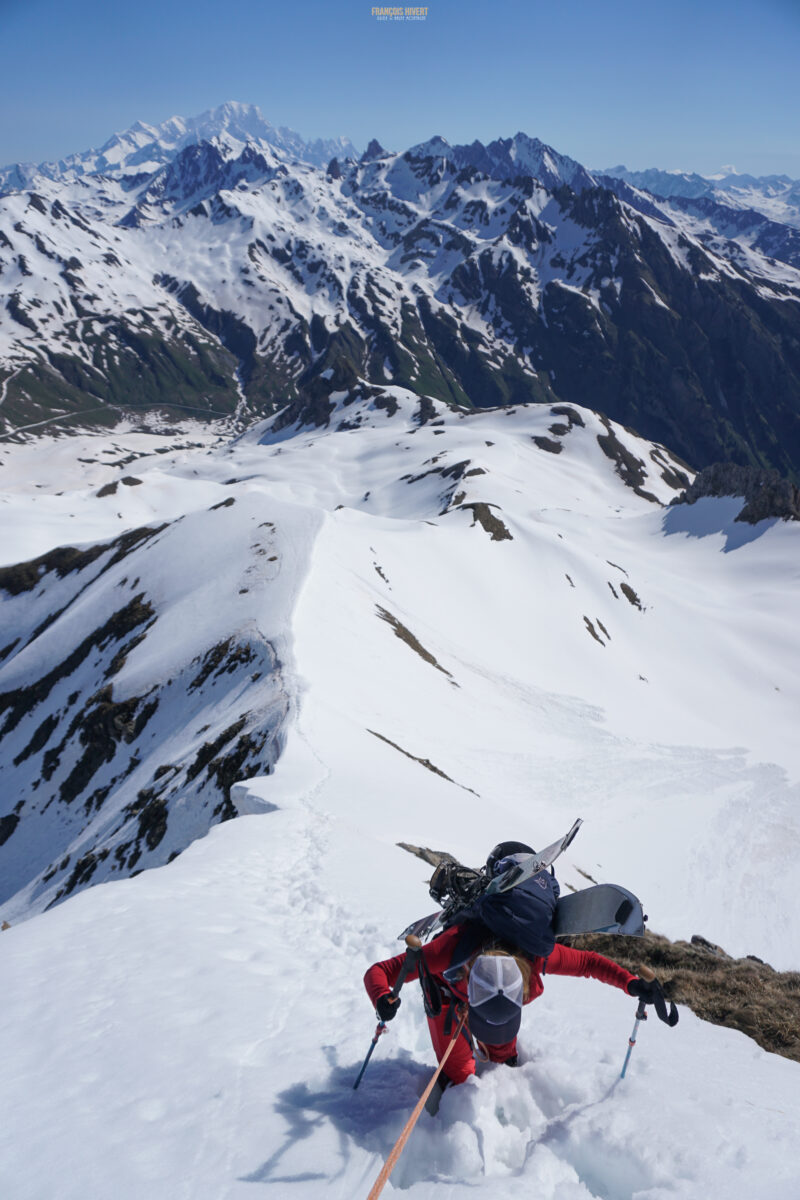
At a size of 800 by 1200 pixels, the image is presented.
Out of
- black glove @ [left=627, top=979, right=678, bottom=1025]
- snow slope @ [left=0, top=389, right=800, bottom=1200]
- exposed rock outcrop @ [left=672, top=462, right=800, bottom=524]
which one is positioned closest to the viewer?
snow slope @ [left=0, top=389, right=800, bottom=1200]

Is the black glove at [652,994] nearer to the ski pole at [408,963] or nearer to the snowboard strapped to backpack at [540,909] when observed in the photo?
the snowboard strapped to backpack at [540,909]

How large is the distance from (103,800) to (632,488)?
468 feet

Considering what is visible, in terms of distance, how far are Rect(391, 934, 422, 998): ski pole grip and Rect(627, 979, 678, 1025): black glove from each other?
2065 mm

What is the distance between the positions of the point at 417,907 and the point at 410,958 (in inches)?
246

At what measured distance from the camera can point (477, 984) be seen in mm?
5723

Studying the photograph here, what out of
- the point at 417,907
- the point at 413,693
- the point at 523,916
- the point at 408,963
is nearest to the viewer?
the point at 523,916

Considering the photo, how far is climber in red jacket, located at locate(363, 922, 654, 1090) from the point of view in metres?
5.73

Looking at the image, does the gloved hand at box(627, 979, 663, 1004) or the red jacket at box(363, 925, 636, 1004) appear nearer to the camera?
the gloved hand at box(627, 979, 663, 1004)

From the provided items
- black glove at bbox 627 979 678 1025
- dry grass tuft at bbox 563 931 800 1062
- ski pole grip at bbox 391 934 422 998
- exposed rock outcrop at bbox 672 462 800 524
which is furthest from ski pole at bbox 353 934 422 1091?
exposed rock outcrop at bbox 672 462 800 524

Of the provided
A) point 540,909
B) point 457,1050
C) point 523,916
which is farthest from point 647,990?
point 457,1050

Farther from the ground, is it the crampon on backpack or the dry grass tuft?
the crampon on backpack

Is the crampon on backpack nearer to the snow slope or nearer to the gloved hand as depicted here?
the gloved hand

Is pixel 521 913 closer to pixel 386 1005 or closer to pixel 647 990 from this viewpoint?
pixel 647 990

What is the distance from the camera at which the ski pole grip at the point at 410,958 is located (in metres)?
6.07
